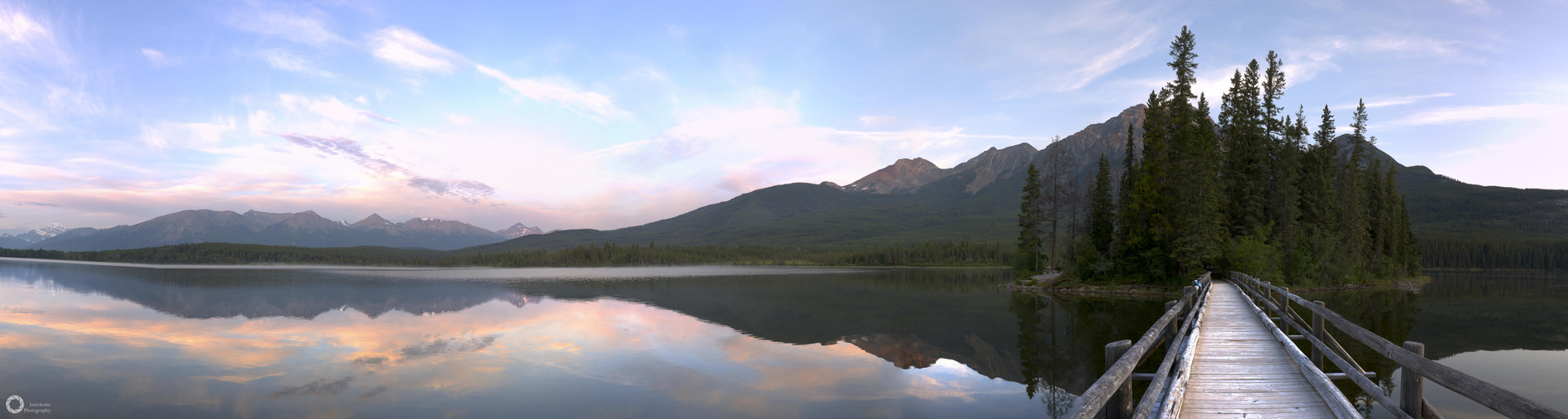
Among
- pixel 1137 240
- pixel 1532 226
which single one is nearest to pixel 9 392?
pixel 1137 240

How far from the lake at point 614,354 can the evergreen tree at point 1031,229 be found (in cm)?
2556

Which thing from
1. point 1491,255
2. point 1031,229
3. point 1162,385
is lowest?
point 1162,385

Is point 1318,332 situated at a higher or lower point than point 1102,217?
lower

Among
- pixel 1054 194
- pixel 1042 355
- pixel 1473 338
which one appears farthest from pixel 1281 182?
pixel 1042 355

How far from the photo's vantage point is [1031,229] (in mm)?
67000

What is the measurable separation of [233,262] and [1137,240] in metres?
202

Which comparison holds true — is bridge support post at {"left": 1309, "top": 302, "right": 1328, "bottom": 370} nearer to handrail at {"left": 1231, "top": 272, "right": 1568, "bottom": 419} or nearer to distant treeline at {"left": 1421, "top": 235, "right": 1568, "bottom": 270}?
handrail at {"left": 1231, "top": 272, "right": 1568, "bottom": 419}

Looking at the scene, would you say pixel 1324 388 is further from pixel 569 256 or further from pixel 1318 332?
pixel 569 256

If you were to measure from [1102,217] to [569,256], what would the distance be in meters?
142

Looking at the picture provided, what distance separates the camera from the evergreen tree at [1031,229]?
2598 inches

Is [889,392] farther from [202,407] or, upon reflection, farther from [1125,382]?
[202,407]

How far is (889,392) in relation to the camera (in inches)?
631

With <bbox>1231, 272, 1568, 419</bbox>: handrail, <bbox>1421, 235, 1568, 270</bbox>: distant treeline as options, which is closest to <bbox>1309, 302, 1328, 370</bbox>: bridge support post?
<bbox>1231, 272, 1568, 419</bbox>: handrail

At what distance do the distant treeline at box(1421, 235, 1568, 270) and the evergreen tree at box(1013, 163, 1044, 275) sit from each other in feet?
371
